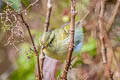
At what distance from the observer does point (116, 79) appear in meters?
2.53

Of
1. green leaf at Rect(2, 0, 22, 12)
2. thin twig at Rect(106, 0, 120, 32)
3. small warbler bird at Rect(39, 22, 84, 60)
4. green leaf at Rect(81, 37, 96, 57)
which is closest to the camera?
green leaf at Rect(2, 0, 22, 12)

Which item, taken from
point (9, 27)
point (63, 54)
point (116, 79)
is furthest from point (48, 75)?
point (116, 79)

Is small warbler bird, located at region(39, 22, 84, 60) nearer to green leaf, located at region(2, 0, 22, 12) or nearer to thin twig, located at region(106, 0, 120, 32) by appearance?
green leaf, located at region(2, 0, 22, 12)

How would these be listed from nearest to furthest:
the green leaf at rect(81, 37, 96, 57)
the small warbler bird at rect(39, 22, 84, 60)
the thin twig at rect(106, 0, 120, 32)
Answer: the small warbler bird at rect(39, 22, 84, 60), the thin twig at rect(106, 0, 120, 32), the green leaf at rect(81, 37, 96, 57)

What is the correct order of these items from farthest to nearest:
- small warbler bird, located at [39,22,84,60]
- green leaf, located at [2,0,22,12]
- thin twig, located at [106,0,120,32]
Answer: thin twig, located at [106,0,120,32]
small warbler bird, located at [39,22,84,60]
green leaf, located at [2,0,22,12]

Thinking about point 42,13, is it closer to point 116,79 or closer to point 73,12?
point 116,79

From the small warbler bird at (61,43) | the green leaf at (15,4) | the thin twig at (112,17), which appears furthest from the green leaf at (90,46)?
the green leaf at (15,4)

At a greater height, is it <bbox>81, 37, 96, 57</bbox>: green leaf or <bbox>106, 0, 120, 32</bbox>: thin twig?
<bbox>106, 0, 120, 32</bbox>: thin twig

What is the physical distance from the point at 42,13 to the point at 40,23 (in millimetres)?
117

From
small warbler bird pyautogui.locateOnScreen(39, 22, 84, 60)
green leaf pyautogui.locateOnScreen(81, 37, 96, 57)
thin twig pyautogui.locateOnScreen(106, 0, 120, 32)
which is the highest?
small warbler bird pyautogui.locateOnScreen(39, 22, 84, 60)

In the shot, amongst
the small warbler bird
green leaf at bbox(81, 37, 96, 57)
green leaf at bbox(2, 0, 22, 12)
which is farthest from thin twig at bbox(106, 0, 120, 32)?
green leaf at bbox(2, 0, 22, 12)

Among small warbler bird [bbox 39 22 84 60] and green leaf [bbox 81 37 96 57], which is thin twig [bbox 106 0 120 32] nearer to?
green leaf [bbox 81 37 96 57]

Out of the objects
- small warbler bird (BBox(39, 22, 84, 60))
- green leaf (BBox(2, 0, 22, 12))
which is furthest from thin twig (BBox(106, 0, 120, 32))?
green leaf (BBox(2, 0, 22, 12))

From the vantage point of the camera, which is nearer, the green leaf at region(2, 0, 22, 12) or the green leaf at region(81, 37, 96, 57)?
the green leaf at region(2, 0, 22, 12)
